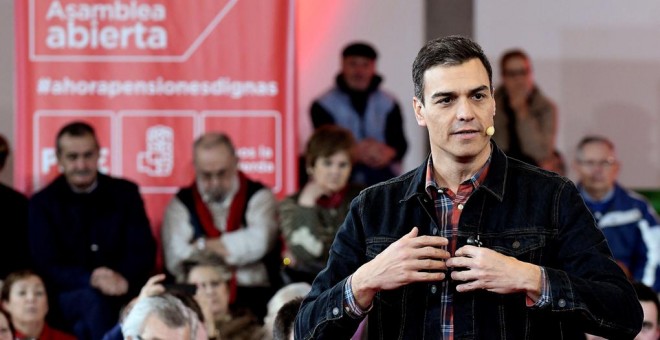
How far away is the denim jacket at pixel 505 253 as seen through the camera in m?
2.60

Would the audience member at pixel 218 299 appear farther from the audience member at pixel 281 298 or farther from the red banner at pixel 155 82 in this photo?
the red banner at pixel 155 82

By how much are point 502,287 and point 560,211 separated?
0.90 ft

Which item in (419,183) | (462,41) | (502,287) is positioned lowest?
(502,287)

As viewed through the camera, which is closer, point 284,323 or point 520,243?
point 520,243

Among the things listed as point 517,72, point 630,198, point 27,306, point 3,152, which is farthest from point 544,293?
point 517,72

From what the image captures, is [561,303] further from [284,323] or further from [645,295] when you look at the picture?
[645,295]

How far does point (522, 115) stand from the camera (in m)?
7.88

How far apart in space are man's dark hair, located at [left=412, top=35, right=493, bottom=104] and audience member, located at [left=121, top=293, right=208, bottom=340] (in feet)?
7.40

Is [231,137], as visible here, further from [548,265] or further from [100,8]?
[548,265]

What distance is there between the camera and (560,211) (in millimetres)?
2693

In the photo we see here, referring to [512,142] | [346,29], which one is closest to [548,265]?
[512,142]

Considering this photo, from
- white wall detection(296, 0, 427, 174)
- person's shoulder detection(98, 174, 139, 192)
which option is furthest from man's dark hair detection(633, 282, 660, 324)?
white wall detection(296, 0, 427, 174)

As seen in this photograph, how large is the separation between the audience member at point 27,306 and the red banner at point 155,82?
37.3 inches

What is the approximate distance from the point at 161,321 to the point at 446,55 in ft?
7.82
